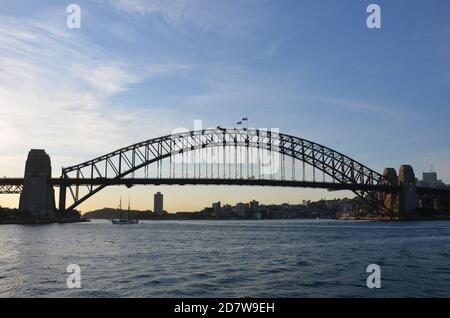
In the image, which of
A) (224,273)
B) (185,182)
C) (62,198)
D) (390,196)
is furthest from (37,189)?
(224,273)

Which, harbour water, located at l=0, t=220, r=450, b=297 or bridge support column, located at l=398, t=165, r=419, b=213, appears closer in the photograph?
harbour water, located at l=0, t=220, r=450, b=297

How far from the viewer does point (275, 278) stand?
806 inches

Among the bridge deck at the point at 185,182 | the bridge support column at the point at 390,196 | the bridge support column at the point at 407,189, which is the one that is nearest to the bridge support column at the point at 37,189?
the bridge deck at the point at 185,182

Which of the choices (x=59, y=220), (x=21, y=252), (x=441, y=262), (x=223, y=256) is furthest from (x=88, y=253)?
(x=59, y=220)

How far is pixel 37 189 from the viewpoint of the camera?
310 ft

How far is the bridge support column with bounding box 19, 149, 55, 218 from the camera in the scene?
307 feet

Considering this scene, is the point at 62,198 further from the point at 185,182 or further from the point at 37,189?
the point at 185,182

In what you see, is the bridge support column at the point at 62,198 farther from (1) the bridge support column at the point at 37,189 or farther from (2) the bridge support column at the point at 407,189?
(2) the bridge support column at the point at 407,189

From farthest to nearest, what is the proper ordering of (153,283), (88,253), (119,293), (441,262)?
(88,253), (441,262), (153,283), (119,293)

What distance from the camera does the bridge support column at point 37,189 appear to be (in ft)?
307

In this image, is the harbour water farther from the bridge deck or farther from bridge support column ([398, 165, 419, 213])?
bridge support column ([398, 165, 419, 213])

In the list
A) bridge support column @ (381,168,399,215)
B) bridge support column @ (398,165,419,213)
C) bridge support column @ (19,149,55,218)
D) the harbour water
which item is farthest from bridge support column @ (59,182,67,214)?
bridge support column @ (398,165,419,213)
